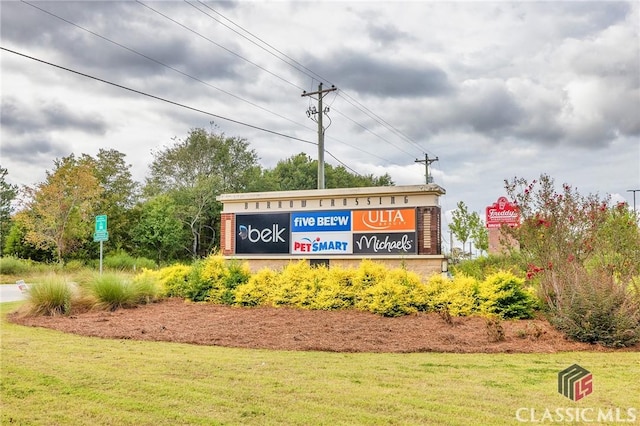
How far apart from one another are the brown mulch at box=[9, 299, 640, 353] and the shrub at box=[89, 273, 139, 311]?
2.11 ft

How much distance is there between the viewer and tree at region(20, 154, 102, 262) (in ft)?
98.5

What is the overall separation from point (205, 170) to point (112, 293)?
2964 centimetres

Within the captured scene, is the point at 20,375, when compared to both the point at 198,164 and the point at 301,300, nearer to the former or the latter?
the point at 301,300

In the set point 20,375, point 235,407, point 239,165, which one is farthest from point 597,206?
point 239,165

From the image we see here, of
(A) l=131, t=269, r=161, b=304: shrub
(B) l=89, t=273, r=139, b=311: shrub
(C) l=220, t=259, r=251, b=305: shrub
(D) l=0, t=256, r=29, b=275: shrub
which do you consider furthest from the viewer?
(D) l=0, t=256, r=29, b=275: shrub

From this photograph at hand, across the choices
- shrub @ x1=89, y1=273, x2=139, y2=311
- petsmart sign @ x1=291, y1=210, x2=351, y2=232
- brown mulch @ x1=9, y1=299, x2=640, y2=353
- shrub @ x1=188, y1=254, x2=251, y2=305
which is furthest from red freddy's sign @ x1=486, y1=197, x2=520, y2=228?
shrub @ x1=89, y1=273, x2=139, y2=311

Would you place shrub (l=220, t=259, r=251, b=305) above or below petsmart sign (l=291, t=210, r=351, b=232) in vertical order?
below

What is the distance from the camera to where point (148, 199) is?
39.8 metres

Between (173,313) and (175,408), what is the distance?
6554mm

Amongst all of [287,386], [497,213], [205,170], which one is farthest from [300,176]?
[287,386]

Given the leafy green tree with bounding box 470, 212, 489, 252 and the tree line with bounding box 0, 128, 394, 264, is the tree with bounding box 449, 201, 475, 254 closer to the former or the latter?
the leafy green tree with bounding box 470, 212, 489, 252

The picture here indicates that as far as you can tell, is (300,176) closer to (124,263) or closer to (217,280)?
(124,263)

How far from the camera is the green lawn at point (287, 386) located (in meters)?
4.53

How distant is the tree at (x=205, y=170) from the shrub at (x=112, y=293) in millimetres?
26259
